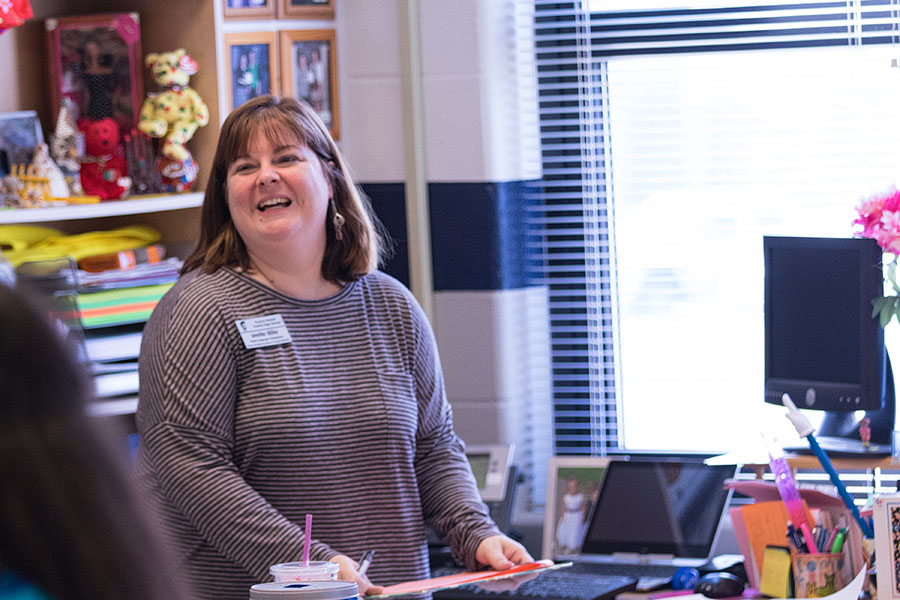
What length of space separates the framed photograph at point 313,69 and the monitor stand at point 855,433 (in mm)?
1423

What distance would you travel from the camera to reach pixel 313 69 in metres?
3.15

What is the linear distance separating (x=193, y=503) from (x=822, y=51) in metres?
1.96


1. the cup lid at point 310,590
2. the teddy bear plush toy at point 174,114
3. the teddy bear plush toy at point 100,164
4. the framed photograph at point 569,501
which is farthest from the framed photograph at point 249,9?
the cup lid at point 310,590

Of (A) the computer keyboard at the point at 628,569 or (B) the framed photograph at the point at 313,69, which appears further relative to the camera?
(B) the framed photograph at the point at 313,69

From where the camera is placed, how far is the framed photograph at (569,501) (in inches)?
108

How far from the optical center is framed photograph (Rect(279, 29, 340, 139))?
10.0ft

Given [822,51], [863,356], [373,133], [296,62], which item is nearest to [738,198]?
[822,51]

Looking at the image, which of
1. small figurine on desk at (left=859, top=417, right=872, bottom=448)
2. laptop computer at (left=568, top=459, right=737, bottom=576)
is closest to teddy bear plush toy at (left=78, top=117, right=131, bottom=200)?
laptop computer at (left=568, top=459, right=737, bottom=576)

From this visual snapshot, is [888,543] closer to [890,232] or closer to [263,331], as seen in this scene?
[890,232]

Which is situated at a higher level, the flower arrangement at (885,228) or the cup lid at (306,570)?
the flower arrangement at (885,228)

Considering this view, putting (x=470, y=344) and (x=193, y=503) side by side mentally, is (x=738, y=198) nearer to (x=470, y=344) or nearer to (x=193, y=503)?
(x=470, y=344)

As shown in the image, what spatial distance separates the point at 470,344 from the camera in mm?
3186

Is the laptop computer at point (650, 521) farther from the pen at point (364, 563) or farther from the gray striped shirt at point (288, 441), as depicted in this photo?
the pen at point (364, 563)

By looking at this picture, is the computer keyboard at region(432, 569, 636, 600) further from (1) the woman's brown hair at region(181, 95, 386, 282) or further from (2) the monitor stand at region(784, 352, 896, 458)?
(1) the woman's brown hair at region(181, 95, 386, 282)
